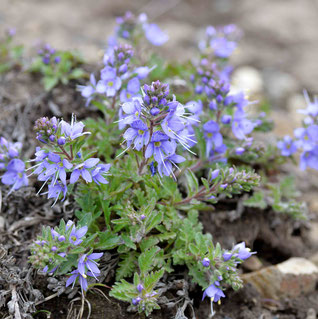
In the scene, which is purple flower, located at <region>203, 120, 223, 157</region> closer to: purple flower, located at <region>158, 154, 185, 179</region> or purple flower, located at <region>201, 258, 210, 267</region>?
purple flower, located at <region>158, 154, 185, 179</region>

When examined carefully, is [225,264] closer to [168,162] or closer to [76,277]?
[168,162]

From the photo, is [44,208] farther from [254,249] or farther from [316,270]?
[316,270]

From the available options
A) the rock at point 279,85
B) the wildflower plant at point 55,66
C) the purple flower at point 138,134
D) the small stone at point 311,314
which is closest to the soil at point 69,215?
the small stone at point 311,314

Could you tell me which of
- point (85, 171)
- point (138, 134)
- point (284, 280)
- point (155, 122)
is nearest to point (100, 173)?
point (85, 171)

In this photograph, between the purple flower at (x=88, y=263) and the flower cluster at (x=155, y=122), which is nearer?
the flower cluster at (x=155, y=122)

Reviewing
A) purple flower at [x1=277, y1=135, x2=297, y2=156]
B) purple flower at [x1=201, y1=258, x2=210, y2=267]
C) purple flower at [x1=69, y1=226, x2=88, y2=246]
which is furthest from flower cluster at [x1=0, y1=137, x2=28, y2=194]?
purple flower at [x1=277, y1=135, x2=297, y2=156]

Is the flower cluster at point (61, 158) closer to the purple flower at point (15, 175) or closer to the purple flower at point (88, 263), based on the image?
the purple flower at point (88, 263)

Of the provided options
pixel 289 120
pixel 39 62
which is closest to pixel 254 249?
pixel 289 120
